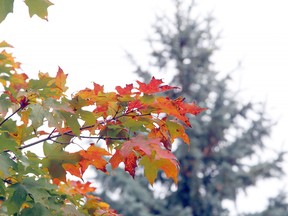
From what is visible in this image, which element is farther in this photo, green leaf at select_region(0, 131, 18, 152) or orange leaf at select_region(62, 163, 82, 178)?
orange leaf at select_region(62, 163, 82, 178)

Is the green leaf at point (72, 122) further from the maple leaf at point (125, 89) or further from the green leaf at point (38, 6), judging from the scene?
the green leaf at point (38, 6)

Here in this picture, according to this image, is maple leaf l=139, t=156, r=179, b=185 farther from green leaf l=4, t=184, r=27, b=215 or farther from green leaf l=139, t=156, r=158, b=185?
green leaf l=4, t=184, r=27, b=215

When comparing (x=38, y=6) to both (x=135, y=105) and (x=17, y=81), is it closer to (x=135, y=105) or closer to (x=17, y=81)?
(x=135, y=105)

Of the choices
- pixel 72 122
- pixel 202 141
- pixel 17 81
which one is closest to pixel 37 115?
pixel 72 122

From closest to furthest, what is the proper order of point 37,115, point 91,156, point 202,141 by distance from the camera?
point 37,115, point 91,156, point 202,141

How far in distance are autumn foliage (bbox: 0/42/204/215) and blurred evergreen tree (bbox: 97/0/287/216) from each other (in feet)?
23.3

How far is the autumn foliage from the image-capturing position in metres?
1.32

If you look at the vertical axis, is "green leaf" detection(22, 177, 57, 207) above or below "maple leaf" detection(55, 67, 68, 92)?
below

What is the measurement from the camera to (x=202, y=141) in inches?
366

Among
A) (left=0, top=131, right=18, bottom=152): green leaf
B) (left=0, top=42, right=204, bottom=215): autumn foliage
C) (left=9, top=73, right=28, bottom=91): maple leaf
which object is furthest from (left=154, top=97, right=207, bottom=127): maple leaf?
(left=9, top=73, right=28, bottom=91): maple leaf

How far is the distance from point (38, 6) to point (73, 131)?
13.7 inches

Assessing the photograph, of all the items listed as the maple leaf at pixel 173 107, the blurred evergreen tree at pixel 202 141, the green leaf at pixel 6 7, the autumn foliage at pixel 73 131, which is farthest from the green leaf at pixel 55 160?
the blurred evergreen tree at pixel 202 141

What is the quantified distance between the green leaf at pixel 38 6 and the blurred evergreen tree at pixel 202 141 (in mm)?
7454

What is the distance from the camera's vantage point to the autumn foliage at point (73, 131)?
1.32m
